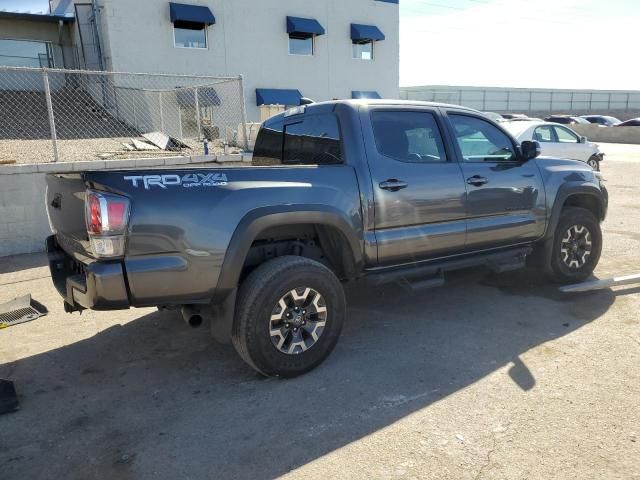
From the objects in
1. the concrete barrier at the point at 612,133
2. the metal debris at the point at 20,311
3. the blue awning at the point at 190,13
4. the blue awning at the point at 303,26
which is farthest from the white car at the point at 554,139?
the concrete barrier at the point at 612,133

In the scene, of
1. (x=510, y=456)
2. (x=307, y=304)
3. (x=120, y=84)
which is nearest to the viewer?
(x=510, y=456)

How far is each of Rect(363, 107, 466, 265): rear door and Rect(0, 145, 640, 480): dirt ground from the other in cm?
78

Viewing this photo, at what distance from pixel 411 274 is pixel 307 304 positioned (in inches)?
40.3

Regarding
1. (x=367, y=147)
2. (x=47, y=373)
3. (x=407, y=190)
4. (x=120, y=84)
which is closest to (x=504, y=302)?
(x=407, y=190)

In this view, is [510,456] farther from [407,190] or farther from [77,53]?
[77,53]

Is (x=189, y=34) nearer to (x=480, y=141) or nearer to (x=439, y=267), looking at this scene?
(x=480, y=141)

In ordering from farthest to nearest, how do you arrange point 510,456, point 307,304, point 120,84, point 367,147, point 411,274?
point 120,84
point 411,274
point 367,147
point 307,304
point 510,456

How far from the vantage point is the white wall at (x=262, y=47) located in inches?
685

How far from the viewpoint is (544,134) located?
12938 millimetres

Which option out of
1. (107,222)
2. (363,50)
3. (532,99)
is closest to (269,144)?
(107,222)

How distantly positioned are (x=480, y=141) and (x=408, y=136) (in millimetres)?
892

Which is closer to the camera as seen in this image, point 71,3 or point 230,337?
point 230,337

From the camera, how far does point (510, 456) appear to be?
8.65 feet

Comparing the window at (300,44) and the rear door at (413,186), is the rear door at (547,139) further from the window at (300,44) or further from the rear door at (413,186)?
the window at (300,44)
